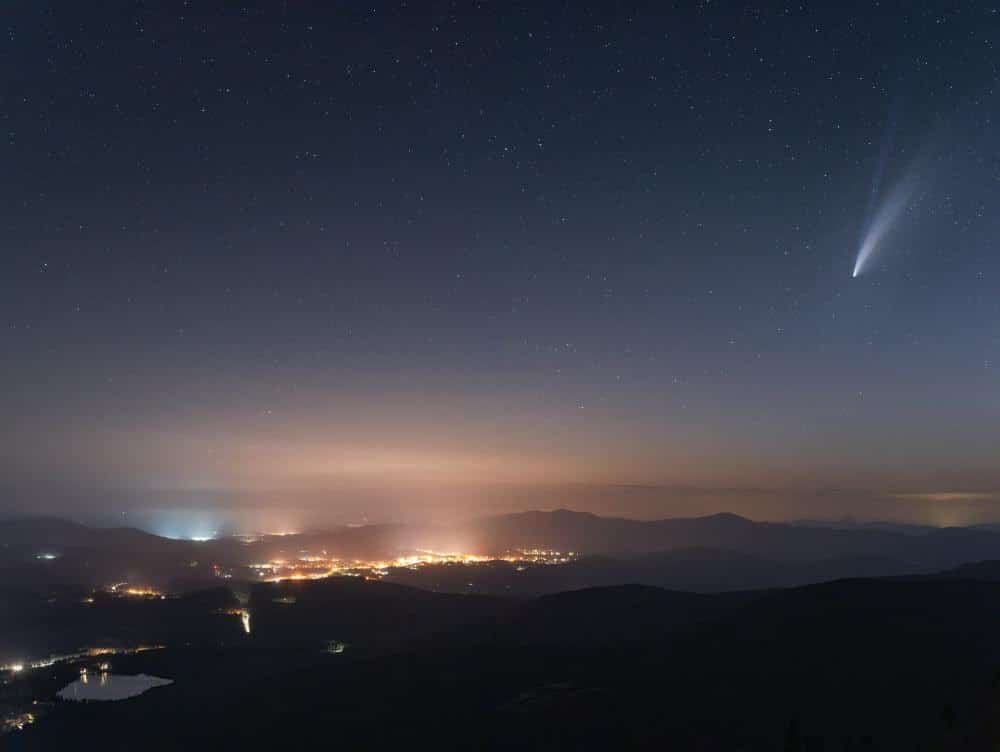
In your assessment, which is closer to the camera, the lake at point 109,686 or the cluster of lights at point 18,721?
the cluster of lights at point 18,721

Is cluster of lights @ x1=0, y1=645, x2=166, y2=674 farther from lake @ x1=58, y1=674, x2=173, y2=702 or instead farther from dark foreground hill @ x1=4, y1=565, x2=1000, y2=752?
lake @ x1=58, y1=674, x2=173, y2=702

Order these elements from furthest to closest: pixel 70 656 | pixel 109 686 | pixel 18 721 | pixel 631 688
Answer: pixel 70 656 → pixel 109 686 → pixel 18 721 → pixel 631 688

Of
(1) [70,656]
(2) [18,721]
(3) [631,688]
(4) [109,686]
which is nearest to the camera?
(3) [631,688]

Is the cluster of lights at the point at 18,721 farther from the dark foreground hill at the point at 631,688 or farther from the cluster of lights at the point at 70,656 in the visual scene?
the cluster of lights at the point at 70,656

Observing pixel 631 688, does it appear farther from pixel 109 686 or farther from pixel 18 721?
pixel 109 686

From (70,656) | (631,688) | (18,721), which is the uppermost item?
(631,688)

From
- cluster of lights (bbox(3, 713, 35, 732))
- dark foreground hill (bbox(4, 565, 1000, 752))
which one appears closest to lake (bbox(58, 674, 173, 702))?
dark foreground hill (bbox(4, 565, 1000, 752))

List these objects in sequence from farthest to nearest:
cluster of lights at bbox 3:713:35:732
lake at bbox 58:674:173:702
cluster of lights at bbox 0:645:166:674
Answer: cluster of lights at bbox 0:645:166:674 → lake at bbox 58:674:173:702 → cluster of lights at bbox 3:713:35:732

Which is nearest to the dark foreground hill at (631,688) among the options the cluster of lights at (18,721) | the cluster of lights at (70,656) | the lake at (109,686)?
the cluster of lights at (18,721)

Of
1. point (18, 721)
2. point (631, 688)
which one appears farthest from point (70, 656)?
point (631, 688)
